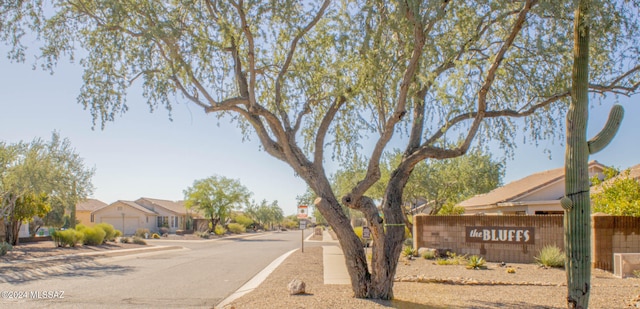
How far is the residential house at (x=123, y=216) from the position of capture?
5828 cm

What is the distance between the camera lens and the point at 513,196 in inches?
1074

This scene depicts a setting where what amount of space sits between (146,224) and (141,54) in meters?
54.3

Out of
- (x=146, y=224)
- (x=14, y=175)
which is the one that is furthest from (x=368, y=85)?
(x=146, y=224)

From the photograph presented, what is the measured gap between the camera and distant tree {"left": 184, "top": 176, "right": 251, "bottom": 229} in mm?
59719

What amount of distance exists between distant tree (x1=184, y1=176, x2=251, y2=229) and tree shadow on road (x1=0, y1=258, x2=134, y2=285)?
37.9m

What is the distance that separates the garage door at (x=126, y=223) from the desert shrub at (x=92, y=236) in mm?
28193

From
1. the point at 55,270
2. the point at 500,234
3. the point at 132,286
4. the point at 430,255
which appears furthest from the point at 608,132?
the point at 55,270

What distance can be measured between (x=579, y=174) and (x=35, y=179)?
25.3 m

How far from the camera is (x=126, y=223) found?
193 feet

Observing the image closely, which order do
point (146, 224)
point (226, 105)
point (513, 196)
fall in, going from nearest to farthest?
point (226, 105) → point (513, 196) → point (146, 224)

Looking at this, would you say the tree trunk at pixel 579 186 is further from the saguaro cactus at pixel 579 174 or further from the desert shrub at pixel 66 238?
the desert shrub at pixel 66 238

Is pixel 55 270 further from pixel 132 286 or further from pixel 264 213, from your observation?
pixel 264 213

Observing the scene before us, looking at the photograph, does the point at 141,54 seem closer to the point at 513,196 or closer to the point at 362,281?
the point at 362,281

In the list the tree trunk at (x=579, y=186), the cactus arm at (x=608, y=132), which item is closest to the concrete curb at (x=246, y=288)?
the tree trunk at (x=579, y=186)
